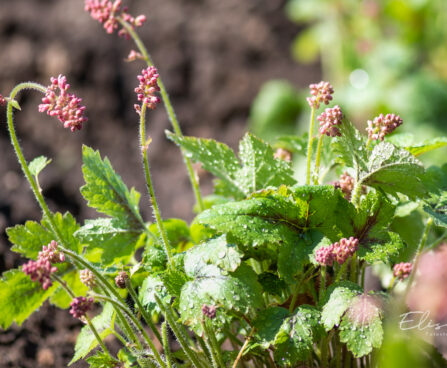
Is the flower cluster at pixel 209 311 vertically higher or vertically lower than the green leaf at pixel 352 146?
lower

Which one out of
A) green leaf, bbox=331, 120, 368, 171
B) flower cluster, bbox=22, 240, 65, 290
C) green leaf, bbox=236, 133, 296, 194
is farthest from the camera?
green leaf, bbox=236, 133, 296, 194

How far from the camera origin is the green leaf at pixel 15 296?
1308mm

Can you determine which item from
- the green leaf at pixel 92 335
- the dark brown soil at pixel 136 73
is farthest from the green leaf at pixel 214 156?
the dark brown soil at pixel 136 73

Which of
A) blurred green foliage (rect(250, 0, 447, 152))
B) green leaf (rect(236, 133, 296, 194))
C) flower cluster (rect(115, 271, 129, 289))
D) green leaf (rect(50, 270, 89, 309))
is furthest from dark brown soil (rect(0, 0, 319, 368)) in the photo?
flower cluster (rect(115, 271, 129, 289))

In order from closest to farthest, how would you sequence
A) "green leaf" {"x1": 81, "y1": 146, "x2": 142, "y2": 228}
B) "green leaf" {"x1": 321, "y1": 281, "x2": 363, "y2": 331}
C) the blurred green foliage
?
"green leaf" {"x1": 321, "y1": 281, "x2": 363, "y2": 331} → "green leaf" {"x1": 81, "y1": 146, "x2": 142, "y2": 228} → the blurred green foliage

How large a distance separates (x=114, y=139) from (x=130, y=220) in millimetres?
2722

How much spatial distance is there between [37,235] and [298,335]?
617 millimetres

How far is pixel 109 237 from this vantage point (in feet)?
4.17

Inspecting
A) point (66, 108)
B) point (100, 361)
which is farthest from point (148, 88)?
point (100, 361)

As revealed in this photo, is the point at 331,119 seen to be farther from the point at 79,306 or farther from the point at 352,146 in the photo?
the point at 79,306

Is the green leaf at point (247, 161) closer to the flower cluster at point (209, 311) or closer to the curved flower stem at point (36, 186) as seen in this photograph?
the curved flower stem at point (36, 186)

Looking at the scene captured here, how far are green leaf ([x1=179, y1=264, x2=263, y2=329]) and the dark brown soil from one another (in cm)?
201

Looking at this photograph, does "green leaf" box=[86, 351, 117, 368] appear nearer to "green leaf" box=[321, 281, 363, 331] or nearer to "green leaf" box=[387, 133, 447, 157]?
"green leaf" box=[321, 281, 363, 331]

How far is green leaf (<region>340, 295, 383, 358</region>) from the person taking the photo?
3.44 feet
